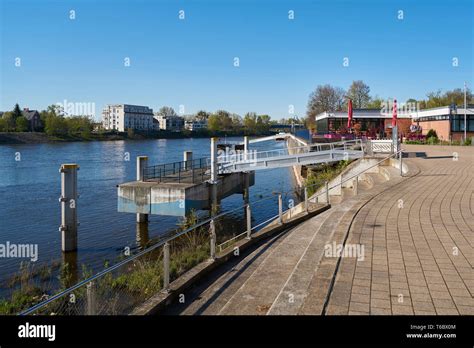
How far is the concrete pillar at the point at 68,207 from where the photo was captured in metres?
14.5

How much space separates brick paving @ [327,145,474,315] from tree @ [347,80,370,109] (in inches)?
2887

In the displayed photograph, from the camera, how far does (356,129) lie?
1726 inches

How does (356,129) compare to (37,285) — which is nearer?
(37,285)

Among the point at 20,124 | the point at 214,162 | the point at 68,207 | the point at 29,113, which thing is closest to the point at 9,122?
the point at 20,124

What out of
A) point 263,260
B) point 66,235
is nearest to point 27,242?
point 66,235

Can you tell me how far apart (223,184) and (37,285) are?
11388mm

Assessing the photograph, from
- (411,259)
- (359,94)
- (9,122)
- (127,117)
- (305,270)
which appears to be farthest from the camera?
(127,117)

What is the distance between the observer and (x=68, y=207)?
1458cm

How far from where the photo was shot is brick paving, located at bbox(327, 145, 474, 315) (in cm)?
484

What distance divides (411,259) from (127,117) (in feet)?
528

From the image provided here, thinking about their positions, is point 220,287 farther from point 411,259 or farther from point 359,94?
point 359,94

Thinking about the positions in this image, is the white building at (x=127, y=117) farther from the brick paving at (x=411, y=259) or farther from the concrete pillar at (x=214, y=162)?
the brick paving at (x=411, y=259)
